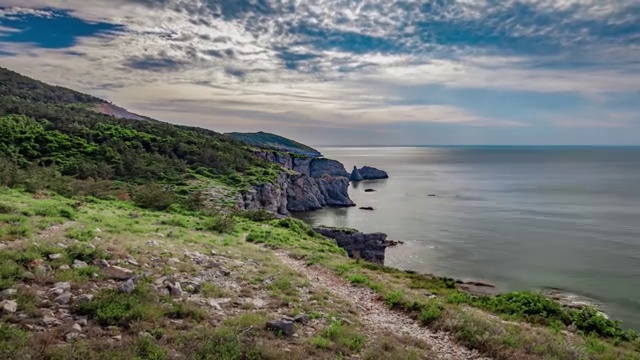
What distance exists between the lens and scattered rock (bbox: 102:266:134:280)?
1273cm

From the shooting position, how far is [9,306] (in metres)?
9.38

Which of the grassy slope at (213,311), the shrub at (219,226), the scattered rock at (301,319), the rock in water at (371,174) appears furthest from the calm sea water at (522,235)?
the rock in water at (371,174)

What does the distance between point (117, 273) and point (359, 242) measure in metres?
39.5

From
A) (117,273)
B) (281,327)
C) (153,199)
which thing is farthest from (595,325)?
(153,199)

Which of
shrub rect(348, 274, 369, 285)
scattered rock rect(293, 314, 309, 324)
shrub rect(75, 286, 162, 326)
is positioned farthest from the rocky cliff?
shrub rect(75, 286, 162, 326)

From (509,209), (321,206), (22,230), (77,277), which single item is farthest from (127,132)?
(509,209)

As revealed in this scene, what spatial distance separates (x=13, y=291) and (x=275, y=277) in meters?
8.91

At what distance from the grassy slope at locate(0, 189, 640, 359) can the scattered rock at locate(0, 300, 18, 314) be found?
5.4 inches

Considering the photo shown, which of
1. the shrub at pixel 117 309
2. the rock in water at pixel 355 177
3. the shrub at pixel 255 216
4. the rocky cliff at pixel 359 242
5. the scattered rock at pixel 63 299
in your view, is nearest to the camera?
the shrub at pixel 117 309

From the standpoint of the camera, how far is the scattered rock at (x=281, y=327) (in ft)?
35.3

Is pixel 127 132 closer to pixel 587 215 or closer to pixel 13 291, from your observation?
pixel 13 291

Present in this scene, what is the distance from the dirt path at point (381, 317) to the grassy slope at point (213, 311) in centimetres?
41

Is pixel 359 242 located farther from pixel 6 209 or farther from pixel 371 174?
pixel 371 174

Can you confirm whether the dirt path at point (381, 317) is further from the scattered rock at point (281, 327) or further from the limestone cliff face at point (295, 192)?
the limestone cliff face at point (295, 192)
